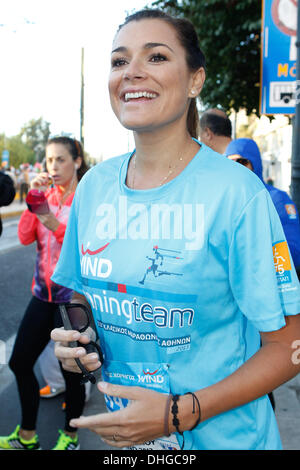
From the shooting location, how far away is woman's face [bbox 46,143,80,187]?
3.52 metres

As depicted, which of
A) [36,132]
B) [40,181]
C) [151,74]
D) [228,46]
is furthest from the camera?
[36,132]

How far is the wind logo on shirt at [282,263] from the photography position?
1234 millimetres

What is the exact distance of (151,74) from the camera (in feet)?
4.47

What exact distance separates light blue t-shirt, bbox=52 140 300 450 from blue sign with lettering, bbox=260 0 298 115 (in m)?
3.62

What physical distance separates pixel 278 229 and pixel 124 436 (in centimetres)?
66

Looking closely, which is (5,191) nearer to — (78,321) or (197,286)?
(78,321)

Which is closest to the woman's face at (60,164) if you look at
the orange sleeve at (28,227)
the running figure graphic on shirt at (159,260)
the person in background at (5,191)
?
the orange sleeve at (28,227)

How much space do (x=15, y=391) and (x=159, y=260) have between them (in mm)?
3125

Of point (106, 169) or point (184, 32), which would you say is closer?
point (184, 32)

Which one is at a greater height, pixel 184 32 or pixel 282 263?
pixel 184 32

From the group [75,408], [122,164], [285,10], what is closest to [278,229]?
[122,164]

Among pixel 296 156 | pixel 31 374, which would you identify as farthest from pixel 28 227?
pixel 296 156

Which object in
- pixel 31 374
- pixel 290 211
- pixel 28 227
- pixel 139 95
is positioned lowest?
pixel 31 374

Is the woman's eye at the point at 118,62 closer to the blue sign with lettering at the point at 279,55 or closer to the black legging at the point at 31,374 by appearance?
the black legging at the point at 31,374
